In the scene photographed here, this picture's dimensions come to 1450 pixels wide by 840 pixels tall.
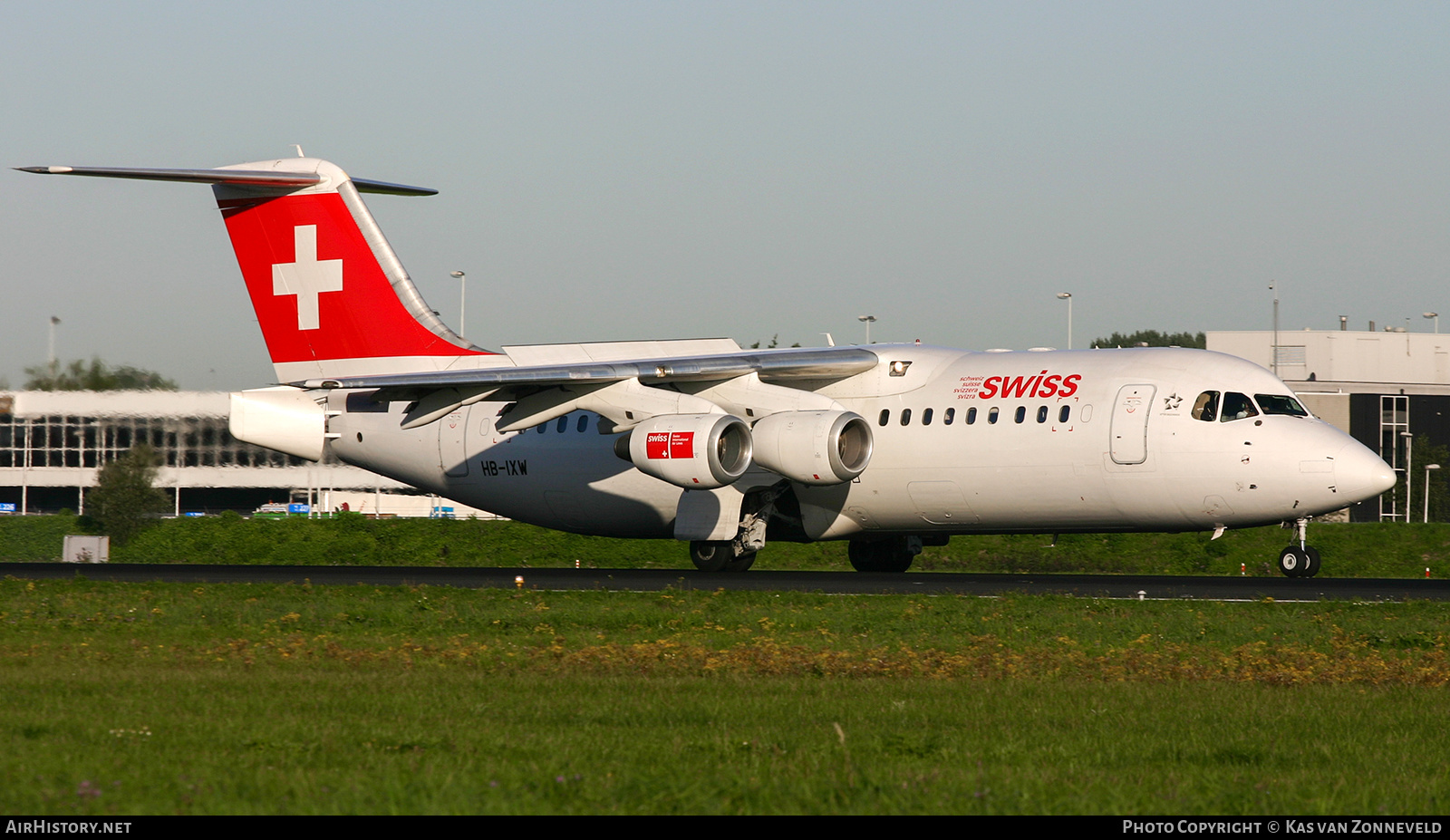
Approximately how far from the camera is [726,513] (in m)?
27.7

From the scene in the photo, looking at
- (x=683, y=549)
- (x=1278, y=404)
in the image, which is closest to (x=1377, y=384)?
(x=683, y=549)

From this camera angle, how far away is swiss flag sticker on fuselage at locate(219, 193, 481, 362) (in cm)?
3123

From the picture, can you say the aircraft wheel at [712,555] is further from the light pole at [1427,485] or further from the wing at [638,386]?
the light pole at [1427,485]

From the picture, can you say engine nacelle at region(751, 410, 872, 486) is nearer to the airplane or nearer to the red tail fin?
the airplane

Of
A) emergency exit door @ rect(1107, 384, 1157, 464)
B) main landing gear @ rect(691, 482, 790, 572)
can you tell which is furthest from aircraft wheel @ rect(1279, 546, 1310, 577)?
main landing gear @ rect(691, 482, 790, 572)

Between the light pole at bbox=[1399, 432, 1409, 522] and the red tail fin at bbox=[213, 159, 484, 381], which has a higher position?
the red tail fin at bbox=[213, 159, 484, 381]

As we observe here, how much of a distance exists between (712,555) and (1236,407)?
9.55m

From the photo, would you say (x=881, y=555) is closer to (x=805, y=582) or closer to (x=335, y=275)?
(x=805, y=582)

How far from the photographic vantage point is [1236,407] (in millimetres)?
24594

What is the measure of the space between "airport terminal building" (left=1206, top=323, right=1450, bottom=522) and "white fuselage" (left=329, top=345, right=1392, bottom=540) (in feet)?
155

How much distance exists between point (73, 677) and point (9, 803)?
536cm

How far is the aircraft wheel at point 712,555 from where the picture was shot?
28.5 m

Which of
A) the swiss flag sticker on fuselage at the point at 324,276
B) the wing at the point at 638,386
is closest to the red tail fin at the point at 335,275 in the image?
the swiss flag sticker on fuselage at the point at 324,276

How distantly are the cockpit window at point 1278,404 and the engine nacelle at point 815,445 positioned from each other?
632 cm
